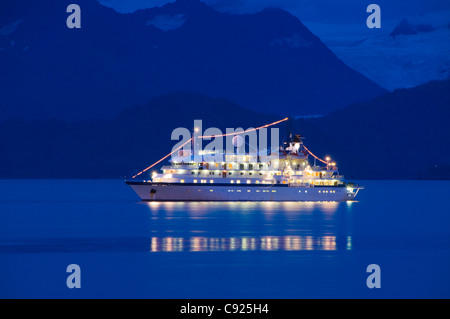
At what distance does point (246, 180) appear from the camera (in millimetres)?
95938

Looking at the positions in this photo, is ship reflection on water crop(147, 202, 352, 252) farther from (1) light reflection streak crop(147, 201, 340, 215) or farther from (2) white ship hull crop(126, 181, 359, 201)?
(2) white ship hull crop(126, 181, 359, 201)

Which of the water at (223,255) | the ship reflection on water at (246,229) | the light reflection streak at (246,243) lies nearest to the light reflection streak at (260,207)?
the ship reflection on water at (246,229)

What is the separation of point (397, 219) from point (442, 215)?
10969 mm

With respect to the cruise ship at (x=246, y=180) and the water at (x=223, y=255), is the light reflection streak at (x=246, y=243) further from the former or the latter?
the cruise ship at (x=246, y=180)

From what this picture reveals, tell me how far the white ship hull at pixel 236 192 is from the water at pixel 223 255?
32.3 ft

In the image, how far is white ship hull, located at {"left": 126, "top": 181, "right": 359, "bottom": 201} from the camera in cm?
9433

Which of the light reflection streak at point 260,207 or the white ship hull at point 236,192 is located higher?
the white ship hull at point 236,192

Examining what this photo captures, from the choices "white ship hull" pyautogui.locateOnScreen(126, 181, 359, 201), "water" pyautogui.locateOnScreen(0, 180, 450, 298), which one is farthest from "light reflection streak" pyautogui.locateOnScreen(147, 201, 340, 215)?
"water" pyautogui.locateOnScreen(0, 180, 450, 298)

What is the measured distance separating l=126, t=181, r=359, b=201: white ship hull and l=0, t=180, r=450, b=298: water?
983 centimetres

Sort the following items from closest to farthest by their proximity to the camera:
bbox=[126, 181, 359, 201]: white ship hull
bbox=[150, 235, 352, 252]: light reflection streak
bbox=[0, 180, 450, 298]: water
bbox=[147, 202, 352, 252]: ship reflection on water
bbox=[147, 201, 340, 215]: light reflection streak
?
bbox=[0, 180, 450, 298]: water, bbox=[150, 235, 352, 252]: light reflection streak, bbox=[147, 202, 352, 252]: ship reflection on water, bbox=[147, 201, 340, 215]: light reflection streak, bbox=[126, 181, 359, 201]: white ship hull

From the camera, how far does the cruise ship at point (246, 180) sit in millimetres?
93812

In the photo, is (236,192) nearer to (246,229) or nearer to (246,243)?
(246,229)
